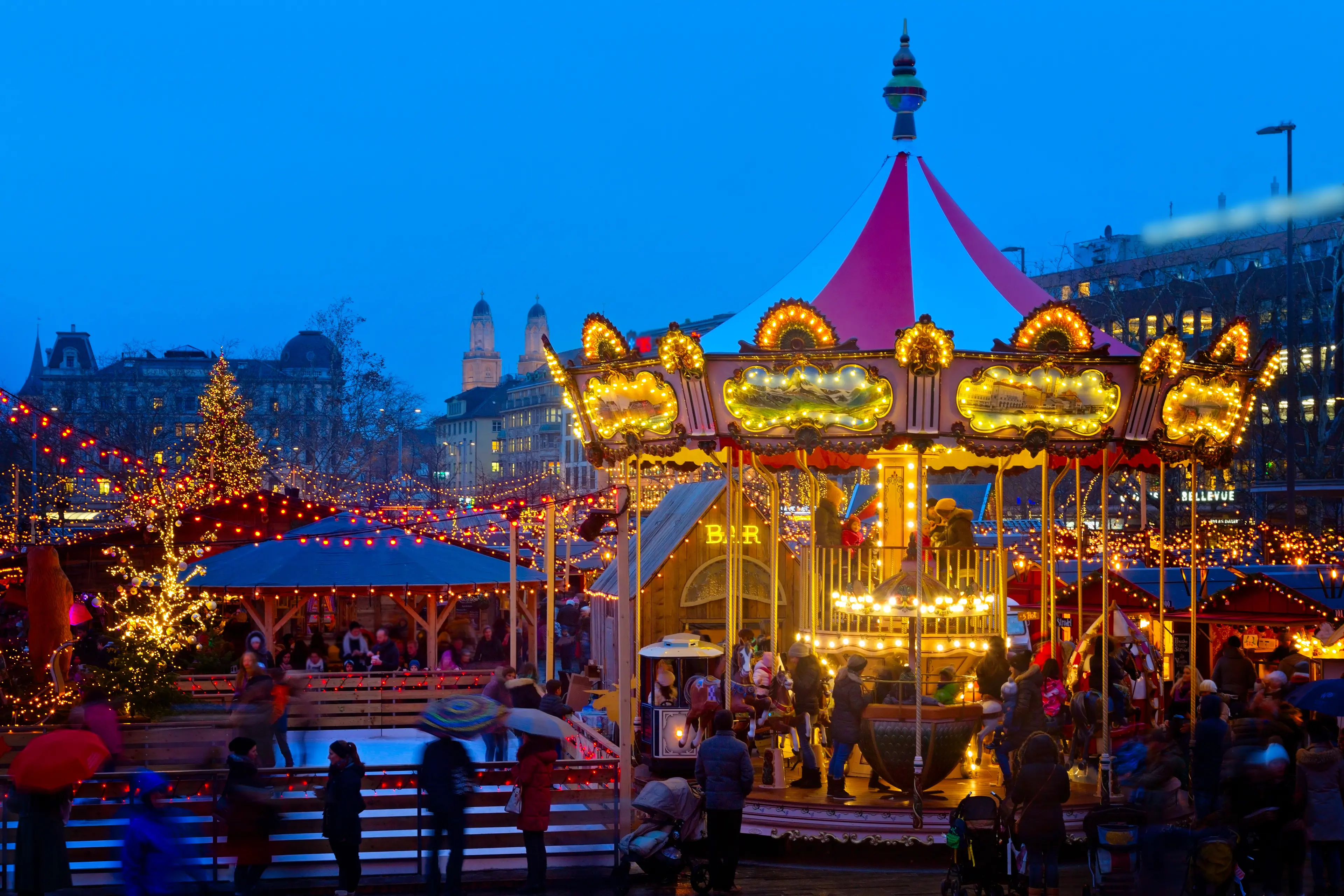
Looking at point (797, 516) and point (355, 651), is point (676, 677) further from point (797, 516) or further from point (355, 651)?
point (797, 516)

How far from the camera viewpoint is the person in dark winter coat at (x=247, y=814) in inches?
348

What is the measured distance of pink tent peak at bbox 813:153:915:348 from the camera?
13.4 m

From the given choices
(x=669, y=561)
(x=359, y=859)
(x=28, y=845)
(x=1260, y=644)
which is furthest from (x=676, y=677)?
(x=28, y=845)

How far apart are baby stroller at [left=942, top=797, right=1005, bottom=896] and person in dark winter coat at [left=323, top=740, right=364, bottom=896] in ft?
13.4

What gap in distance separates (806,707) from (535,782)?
3.66 metres

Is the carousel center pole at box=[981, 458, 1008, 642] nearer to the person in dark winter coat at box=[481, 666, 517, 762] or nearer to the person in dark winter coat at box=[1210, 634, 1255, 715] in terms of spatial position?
the person in dark winter coat at box=[1210, 634, 1255, 715]

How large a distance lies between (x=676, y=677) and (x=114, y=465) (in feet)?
157

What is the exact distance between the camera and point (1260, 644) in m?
20.3

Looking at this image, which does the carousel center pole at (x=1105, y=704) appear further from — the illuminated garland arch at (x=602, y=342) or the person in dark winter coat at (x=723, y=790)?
the illuminated garland arch at (x=602, y=342)

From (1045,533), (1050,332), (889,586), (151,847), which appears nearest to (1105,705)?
(889,586)

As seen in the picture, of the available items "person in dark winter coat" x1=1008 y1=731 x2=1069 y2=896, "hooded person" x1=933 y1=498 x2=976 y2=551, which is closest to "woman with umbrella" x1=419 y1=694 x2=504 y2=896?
"person in dark winter coat" x1=1008 y1=731 x2=1069 y2=896

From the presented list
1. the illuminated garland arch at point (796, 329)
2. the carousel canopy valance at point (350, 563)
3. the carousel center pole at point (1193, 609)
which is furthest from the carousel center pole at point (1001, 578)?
the carousel canopy valance at point (350, 563)

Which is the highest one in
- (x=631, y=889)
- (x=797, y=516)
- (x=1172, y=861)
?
(x=797, y=516)

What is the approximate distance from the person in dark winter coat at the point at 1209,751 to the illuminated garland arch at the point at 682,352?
4870 mm
